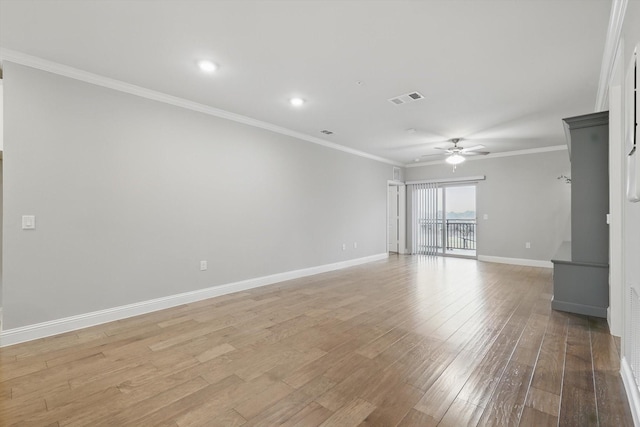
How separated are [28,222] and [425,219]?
8155 mm

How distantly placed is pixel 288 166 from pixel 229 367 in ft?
11.9

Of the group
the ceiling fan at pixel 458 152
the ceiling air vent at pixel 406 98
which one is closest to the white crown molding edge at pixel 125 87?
the ceiling air vent at pixel 406 98

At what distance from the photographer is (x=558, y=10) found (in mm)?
2146

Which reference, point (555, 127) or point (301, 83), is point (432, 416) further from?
point (555, 127)

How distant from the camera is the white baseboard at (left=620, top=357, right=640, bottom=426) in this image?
5.11 ft

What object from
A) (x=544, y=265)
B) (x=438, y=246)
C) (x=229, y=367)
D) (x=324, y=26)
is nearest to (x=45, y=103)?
(x=324, y=26)

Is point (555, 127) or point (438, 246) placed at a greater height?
point (555, 127)

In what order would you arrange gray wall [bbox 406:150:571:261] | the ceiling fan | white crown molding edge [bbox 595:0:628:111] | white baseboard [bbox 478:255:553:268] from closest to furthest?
white crown molding edge [bbox 595:0:628:111] < the ceiling fan < gray wall [bbox 406:150:571:261] < white baseboard [bbox 478:255:553:268]

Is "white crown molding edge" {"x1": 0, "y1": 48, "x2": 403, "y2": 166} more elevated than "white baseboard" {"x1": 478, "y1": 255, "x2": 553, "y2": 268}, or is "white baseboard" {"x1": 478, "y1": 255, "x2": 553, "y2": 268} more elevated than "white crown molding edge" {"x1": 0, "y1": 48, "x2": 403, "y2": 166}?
"white crown molding edge" {"x1": 0, "y1": 48, "x2": 403, "y2": 166}

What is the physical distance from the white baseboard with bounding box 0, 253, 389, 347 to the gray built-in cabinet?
4.00 metres

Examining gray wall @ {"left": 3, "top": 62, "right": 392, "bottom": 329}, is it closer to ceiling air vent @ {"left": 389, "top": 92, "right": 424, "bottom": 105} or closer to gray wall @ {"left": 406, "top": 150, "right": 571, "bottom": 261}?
ceiling air vent @ {"left": 389, "top": 92, "right": 424, "bottom": 105}

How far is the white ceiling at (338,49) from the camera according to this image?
7.08 ft

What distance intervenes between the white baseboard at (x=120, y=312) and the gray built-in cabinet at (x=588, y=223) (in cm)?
400

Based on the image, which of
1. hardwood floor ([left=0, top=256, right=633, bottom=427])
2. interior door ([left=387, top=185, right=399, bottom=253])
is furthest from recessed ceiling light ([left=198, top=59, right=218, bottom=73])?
interior door ([left=387, top=185, right=399, bottom=253])
